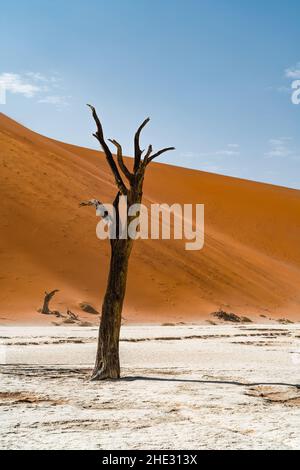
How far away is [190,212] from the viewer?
5612 centimetres

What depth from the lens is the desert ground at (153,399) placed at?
5.86m

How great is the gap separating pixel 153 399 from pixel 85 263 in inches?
858

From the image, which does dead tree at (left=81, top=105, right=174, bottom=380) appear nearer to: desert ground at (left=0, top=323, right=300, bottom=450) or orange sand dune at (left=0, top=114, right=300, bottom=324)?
desert ground at (left=0, top=323, right=300, bottom=450)

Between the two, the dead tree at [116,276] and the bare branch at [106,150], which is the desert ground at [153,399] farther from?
the bare branch at [106,150]

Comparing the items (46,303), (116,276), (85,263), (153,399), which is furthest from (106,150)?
(85,263)

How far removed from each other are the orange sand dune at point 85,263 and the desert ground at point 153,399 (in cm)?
1054

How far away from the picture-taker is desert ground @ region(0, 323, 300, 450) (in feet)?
19.2

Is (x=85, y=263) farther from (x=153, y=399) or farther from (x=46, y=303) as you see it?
(x=153, y=399)

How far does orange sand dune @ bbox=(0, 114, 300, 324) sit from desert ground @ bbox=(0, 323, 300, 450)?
10.5 m

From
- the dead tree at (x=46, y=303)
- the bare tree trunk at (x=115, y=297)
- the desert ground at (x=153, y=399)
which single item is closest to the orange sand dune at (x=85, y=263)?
the dead tree at (x=46, y=303)

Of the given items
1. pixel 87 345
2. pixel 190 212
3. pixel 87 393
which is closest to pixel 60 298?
pixel 87 345

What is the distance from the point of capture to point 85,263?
1164 inches
